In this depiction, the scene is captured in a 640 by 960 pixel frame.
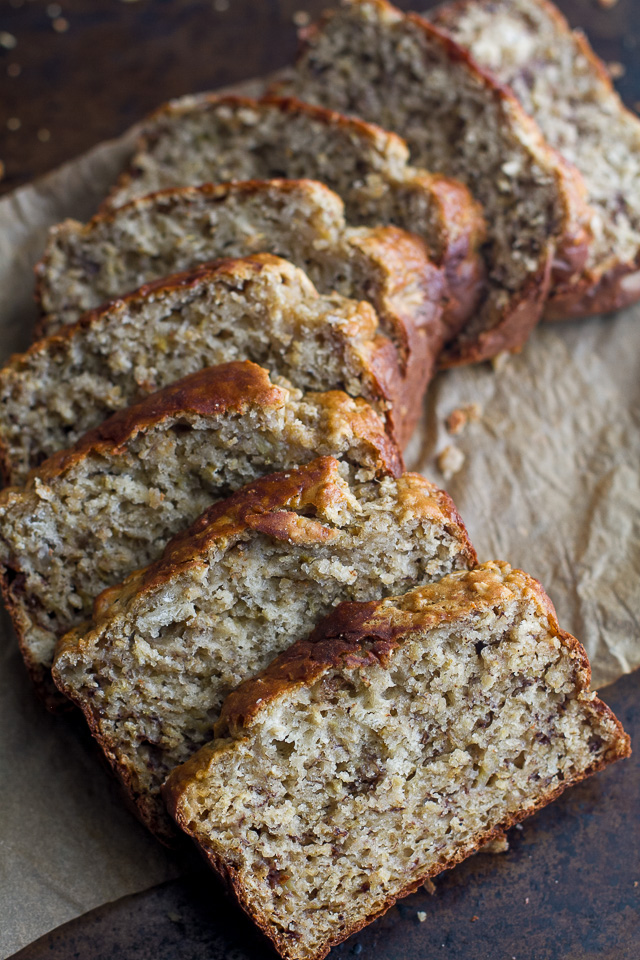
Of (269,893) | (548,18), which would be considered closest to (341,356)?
(269,893)

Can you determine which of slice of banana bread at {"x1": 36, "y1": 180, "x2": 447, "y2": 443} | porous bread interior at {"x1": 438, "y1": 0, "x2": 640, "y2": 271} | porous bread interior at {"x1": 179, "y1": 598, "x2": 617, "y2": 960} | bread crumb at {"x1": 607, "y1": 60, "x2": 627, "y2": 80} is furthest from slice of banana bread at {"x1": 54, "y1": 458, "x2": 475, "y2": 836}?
bread crumb at {"x1": 607, "y1": 60, "x2": 627, "y2": 80}

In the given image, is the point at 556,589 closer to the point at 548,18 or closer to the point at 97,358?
the point at 97,358

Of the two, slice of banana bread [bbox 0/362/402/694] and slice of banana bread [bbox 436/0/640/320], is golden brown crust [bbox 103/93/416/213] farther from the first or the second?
slice of banana bread [bbox 0/362/402/694]

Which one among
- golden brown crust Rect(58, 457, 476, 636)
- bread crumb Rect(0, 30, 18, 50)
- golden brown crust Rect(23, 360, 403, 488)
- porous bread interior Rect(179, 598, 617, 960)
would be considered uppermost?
bread crumb Rect(0, 30, 18, 50)

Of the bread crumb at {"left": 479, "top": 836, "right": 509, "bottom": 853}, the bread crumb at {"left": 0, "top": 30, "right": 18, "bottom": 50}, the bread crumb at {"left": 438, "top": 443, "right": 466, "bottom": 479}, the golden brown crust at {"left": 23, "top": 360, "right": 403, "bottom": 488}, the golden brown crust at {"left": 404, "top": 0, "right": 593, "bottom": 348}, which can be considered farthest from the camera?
the bread crumb at {"left": 0, "top": 30, "right": 18, "bottom": 50}

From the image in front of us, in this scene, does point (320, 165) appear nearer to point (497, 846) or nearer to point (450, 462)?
point (450, 462)

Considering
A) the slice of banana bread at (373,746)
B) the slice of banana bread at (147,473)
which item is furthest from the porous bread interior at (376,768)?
the slice of banana bread at (147,473)
